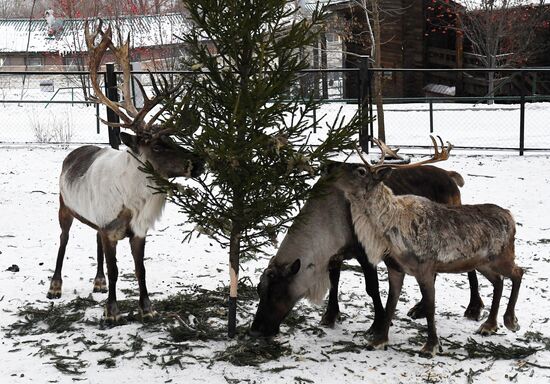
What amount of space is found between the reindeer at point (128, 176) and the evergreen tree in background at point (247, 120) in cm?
27

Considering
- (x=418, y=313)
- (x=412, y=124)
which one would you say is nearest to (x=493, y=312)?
(x=418, y=313)

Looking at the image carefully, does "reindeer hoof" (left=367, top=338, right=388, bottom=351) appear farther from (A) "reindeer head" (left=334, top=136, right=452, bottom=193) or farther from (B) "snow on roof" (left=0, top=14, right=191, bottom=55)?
(B) "snow on roof" (left=0, top=14, right=191, bottom=55)

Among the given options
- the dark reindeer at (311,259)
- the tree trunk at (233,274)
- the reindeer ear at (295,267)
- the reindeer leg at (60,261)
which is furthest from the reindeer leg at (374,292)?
the reindeer leg at (60,261)

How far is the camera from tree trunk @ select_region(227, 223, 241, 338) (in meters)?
5.46

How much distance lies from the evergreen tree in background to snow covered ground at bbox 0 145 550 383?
981 mm

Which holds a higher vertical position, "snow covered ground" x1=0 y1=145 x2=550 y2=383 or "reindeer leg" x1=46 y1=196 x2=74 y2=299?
"reindeer leg" x1=46 y1=196 x2=74 y2=299

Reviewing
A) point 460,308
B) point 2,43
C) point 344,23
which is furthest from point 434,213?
point 2,43

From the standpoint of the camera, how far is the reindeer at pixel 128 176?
559 cm

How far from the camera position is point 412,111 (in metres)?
19.3

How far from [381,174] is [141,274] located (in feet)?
6.94

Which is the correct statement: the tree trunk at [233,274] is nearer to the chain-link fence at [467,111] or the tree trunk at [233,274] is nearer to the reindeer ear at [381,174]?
the reindeer ear at [381,174]

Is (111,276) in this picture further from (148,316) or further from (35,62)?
(35,62)

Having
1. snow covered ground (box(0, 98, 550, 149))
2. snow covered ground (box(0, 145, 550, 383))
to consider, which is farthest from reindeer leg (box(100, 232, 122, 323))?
snow covered ground (box(0, 98, 550, 149))

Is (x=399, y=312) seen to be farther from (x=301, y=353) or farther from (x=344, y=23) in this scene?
(x=344, y=23)
